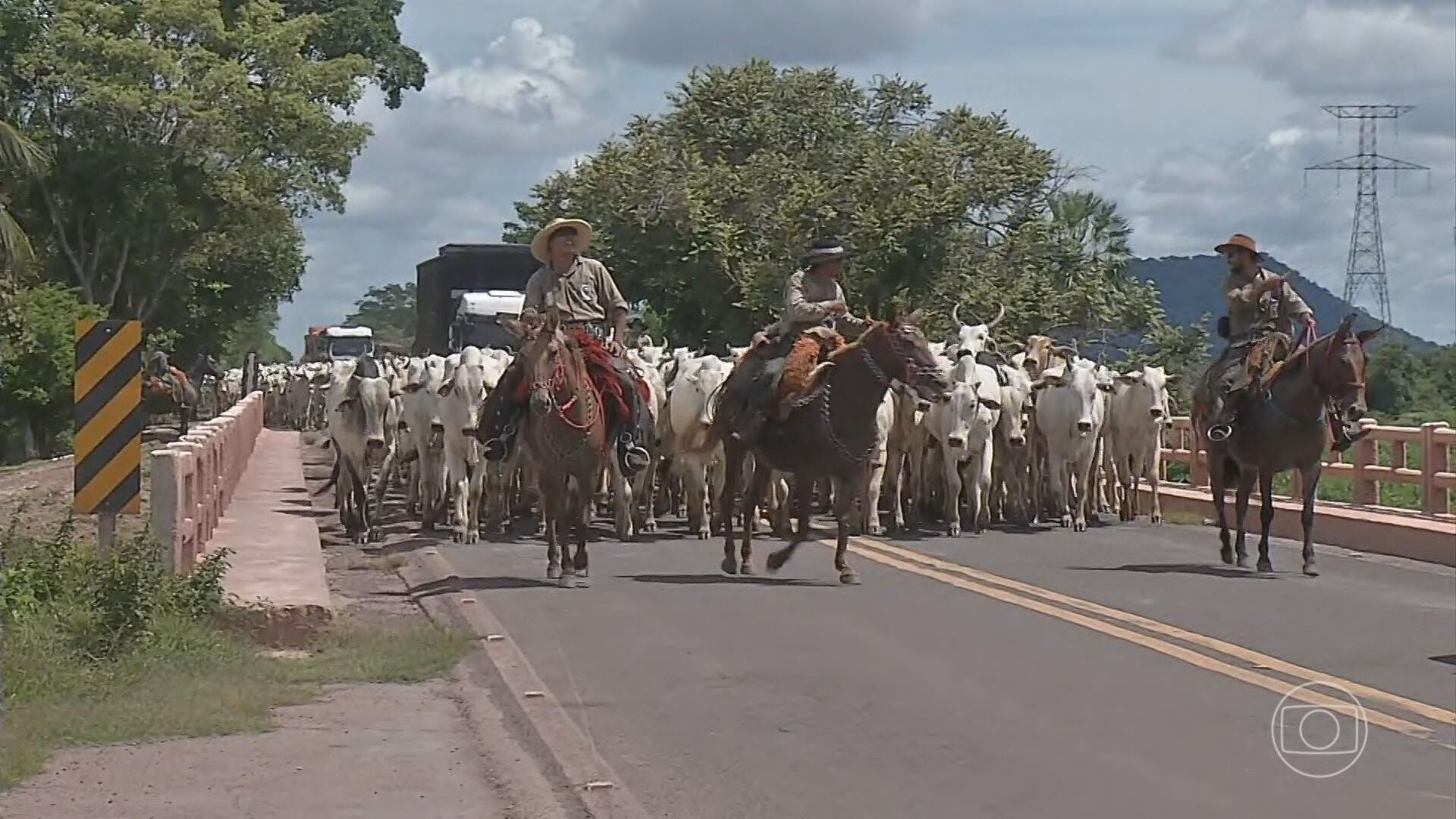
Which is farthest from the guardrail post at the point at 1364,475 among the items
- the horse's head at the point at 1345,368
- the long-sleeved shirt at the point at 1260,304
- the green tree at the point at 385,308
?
the green tree at the point at 385,308

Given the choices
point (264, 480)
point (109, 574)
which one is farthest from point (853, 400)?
point (264, 480)

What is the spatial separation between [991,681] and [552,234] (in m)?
6.96

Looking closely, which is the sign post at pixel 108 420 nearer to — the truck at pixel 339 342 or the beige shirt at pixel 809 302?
the beige shirt at pixel 809 302

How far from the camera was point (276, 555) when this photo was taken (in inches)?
647

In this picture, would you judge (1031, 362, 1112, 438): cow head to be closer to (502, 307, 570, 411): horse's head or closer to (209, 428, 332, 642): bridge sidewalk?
(502, 307, 570, 411): horse's head

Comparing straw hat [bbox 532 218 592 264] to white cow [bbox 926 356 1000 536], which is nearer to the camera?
straw hat [bbox 532 218 592 264]

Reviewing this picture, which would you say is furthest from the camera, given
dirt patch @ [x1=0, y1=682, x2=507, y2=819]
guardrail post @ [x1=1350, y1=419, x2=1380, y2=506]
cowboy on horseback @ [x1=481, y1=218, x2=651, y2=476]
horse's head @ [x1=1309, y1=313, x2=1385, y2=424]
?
guardrail post @ [x1=1350, y1=419, x2=1380, y2=506]

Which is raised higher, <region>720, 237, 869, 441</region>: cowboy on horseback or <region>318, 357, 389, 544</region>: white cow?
<region>720, 237, 869, 441</region>: cowboy on horseback

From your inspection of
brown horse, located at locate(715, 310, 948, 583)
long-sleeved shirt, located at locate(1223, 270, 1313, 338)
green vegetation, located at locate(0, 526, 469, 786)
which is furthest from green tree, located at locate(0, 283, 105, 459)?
long-sleeved shirt, located at locate(1223, 270, 1313, 338)

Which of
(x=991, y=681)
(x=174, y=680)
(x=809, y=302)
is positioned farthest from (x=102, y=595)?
(x=809, y=302)

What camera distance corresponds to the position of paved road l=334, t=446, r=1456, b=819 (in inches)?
351

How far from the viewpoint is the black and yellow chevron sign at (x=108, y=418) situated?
12.7 m

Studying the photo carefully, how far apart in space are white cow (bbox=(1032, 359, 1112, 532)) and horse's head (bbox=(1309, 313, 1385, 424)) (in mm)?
5067

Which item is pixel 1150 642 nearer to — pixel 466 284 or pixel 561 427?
pixel 561 427
